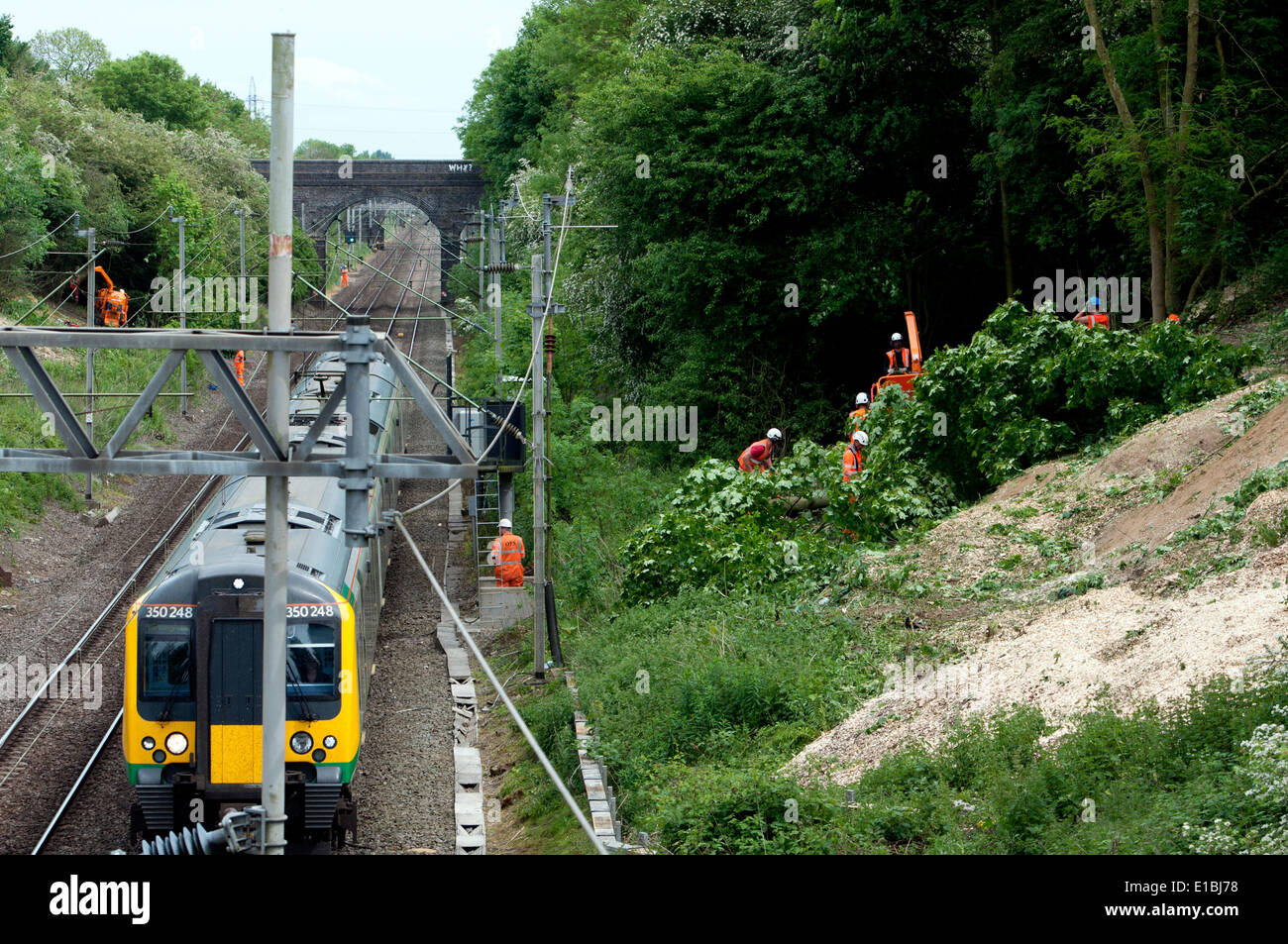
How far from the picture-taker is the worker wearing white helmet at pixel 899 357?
23.8 meters

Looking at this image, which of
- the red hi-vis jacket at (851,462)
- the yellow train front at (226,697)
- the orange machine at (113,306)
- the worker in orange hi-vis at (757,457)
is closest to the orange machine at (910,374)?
the worker in orange hi-vis at (757,457)

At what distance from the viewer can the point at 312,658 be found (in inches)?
436

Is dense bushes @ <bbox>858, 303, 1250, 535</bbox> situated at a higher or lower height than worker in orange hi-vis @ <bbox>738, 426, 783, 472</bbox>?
higher

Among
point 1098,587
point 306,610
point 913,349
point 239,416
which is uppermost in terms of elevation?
point 913,349

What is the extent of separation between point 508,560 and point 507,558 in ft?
0.17

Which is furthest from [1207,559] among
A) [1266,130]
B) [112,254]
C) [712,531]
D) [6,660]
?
[112,254]

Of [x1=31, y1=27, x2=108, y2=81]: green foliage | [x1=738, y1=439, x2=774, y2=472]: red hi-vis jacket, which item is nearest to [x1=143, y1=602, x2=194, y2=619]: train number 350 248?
[x1=738, y1=439, x2=774, y2=472]: red hi-vis jacket

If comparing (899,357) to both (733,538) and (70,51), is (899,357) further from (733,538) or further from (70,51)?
(70,51)

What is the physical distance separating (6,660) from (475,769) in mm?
Result: 7729

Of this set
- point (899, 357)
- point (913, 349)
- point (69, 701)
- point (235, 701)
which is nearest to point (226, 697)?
point (235, 701)

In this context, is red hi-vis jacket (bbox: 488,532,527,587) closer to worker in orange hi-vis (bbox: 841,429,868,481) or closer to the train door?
worker in orange hi-vis (bbox: 841,429,868,481)

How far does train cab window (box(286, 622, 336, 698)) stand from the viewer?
11.0 meters

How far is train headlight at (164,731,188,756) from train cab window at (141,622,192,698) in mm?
343

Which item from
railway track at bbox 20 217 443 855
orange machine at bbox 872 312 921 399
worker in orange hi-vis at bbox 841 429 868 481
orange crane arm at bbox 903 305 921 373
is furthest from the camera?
orange crane arm at bbox 903 305 921 373
